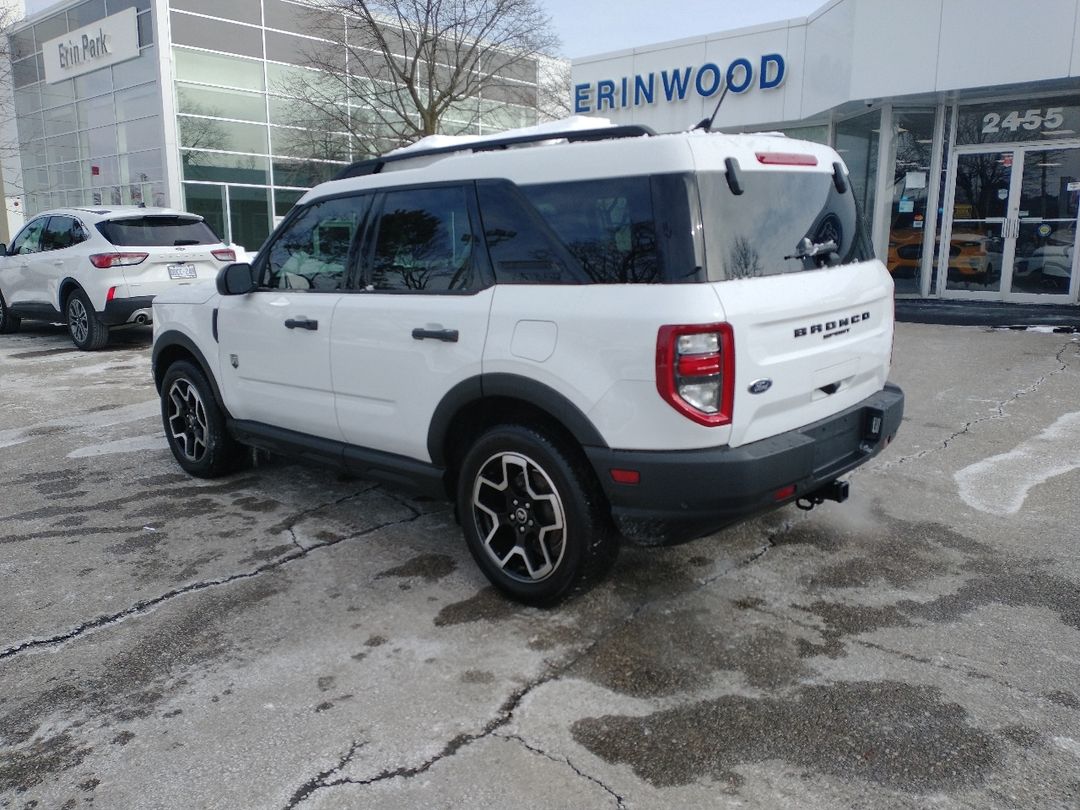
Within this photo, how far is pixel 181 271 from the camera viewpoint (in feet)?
35.3

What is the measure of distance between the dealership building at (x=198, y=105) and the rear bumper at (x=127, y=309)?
51.6 feet

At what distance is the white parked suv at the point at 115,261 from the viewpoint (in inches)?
415

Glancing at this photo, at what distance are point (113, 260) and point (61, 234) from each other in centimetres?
149

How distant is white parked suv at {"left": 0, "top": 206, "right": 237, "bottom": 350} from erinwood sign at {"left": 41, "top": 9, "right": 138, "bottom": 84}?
57.9 ft

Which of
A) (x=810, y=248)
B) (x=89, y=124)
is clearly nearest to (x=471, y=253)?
(x=810, y=248)

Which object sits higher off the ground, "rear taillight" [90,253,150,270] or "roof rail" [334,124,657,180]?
"roof rail" [334,124,657,180]

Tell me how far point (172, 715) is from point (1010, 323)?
37.6ft

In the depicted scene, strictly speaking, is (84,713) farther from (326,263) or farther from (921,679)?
(921,679)

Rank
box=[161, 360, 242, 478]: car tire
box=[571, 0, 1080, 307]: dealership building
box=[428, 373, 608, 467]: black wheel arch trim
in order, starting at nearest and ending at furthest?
box=[428, 373, 608, 467]: black wheel arch trim, box=[161, 360, 242, 478]: car tire, box=[571, 0, 1080, 307]: dealership building

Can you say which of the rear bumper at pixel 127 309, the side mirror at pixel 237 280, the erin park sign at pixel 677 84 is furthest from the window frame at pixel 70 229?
the erin park sign at pixel 677 84

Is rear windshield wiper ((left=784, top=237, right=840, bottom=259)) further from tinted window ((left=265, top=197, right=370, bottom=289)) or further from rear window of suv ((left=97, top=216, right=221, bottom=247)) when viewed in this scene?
rear window of suv ((left=97, top=216, right=221, bottom=247))

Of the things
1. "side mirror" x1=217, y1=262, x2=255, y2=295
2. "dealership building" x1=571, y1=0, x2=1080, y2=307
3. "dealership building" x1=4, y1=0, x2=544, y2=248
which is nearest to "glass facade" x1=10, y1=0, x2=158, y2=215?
"dealership building" x1=4, y1=0, x2=544, y2=248

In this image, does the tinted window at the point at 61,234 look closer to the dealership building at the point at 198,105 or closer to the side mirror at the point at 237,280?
the side mirror at the point at 237,280

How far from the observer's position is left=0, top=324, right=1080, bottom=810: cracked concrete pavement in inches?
100
